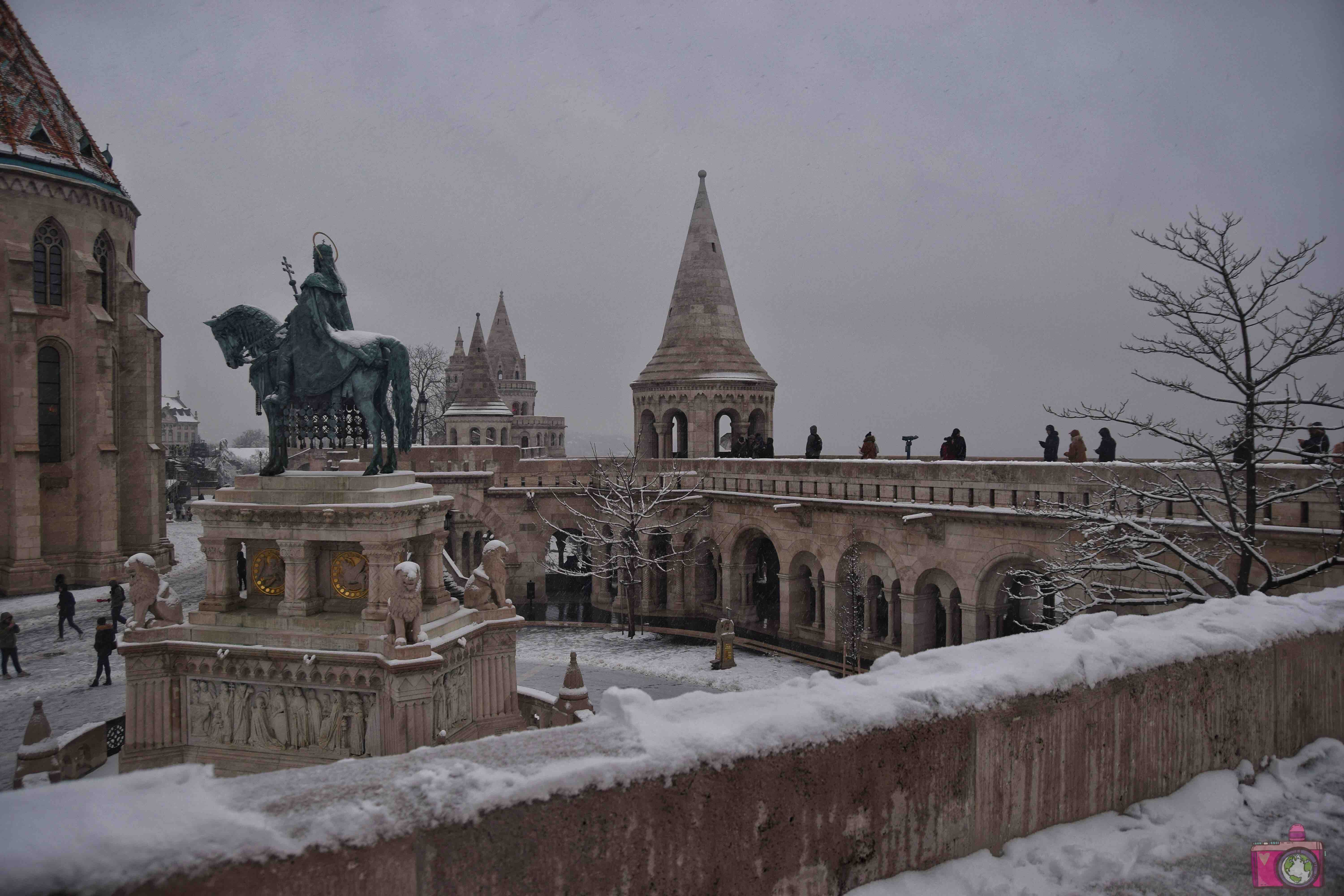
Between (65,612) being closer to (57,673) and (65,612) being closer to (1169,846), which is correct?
(57,673)

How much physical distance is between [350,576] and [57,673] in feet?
39.2

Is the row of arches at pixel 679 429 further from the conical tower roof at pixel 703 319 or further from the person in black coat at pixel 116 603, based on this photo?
the person in black coat at pixel 116 603

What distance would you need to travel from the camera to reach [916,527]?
58.7 ft

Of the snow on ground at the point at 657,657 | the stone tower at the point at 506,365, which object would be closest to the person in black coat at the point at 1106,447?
the snow on ground at the point at 657,657

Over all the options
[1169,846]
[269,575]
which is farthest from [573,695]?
[1169,846]

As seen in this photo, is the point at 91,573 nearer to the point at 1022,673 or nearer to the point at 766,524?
the point at 766,524

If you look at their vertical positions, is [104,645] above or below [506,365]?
below

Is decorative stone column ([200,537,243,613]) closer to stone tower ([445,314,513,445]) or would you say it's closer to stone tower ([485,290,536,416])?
stone tower ([445,314,513,445])

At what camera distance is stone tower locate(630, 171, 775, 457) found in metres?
27.4

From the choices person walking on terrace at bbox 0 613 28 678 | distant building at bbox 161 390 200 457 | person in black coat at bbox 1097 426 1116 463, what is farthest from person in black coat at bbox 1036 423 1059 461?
distant building at bbox 161 390 200 457

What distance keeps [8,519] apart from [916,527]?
25745 millimetres

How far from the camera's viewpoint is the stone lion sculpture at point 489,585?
10.5 metres

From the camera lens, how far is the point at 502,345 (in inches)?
2554

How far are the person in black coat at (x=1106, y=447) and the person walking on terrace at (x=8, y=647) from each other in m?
21.5
